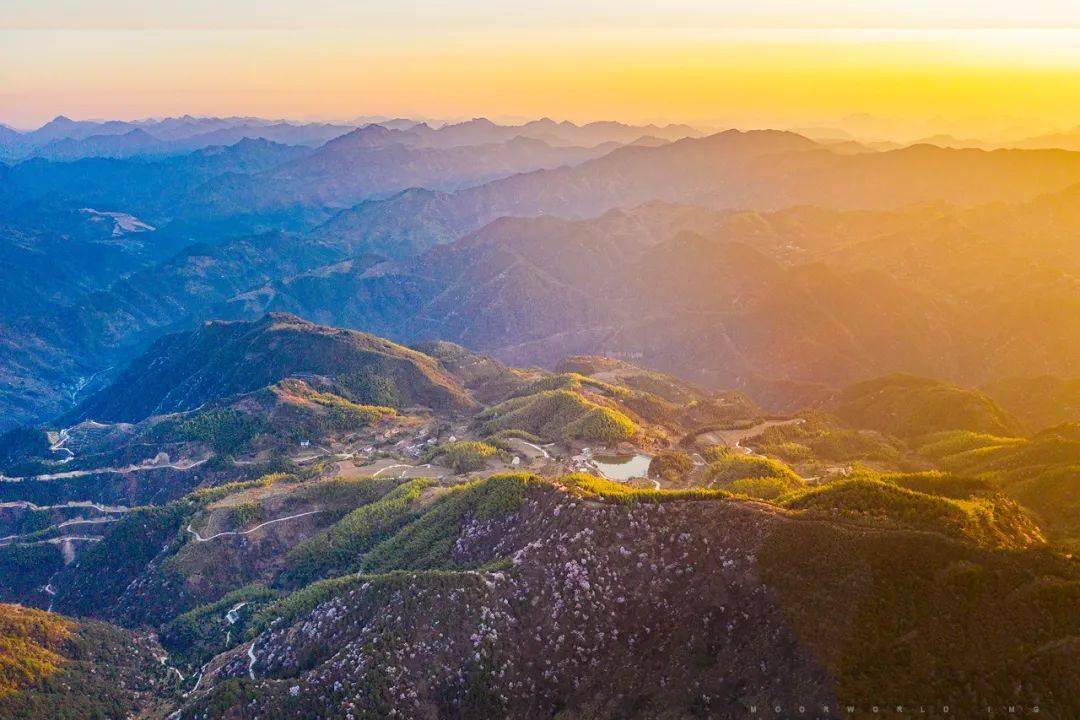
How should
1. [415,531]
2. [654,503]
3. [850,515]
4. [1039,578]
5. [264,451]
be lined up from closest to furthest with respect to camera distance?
[1039,578]
[850,515]
[654,503]
[415,531]
[264,451]

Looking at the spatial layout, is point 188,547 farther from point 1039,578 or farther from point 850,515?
point 1039,578

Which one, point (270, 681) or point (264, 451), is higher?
point (270, 681)

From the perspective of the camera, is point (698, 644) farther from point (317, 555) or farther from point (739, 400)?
point (739, 400)

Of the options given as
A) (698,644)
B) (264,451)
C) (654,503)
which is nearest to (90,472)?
(264,451)

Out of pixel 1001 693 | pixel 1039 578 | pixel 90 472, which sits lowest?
pixel 90 472

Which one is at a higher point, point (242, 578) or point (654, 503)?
point (654, 503)

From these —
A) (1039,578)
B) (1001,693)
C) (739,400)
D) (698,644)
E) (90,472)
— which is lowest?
(90,472)

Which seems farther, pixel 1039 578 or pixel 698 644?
pixel 698 644

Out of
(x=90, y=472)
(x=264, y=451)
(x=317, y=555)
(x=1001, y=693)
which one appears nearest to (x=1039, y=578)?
(x=1001, y=693)

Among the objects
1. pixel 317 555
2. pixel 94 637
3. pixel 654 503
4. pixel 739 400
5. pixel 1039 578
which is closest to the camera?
pixel 1039 578
